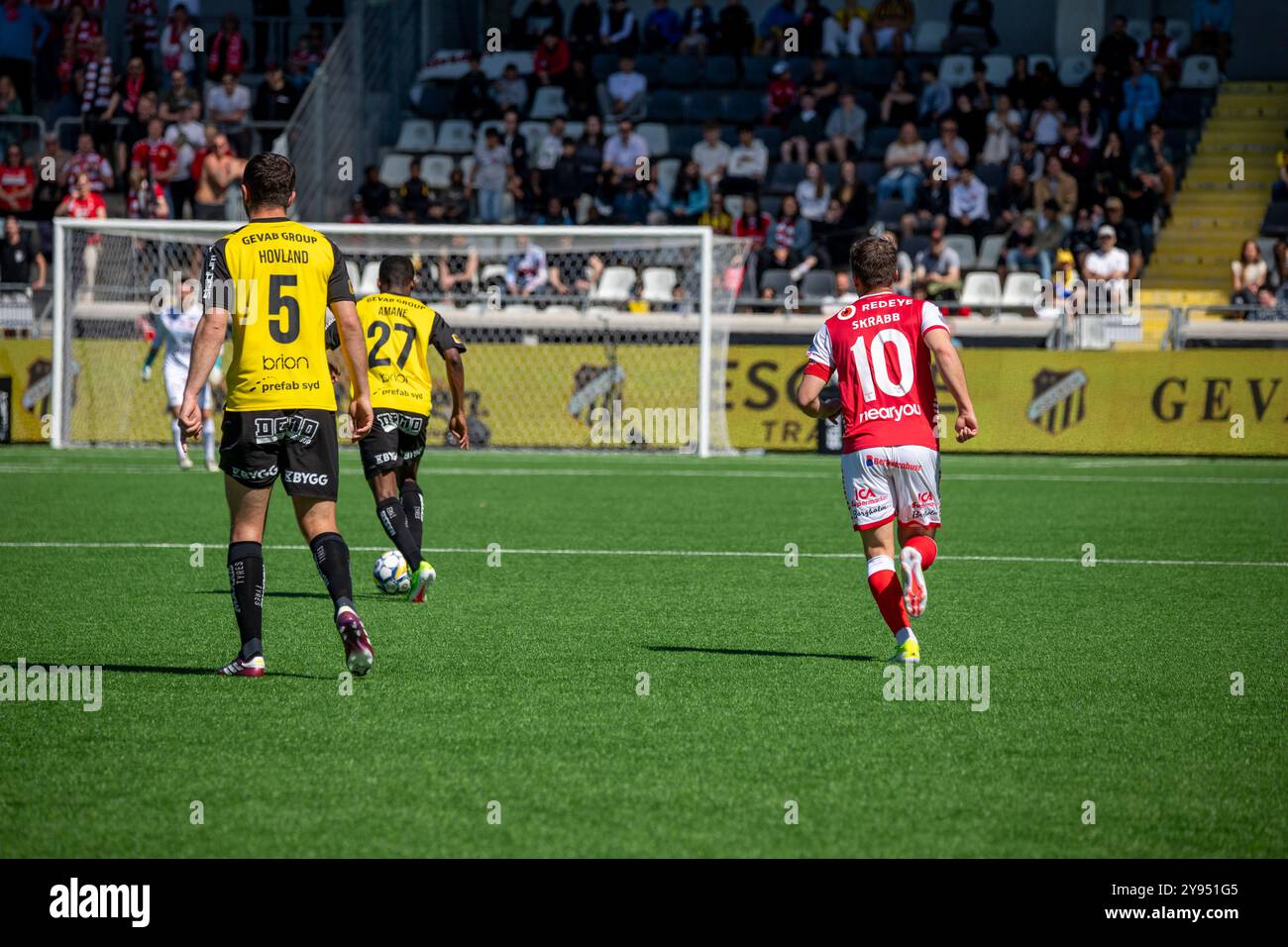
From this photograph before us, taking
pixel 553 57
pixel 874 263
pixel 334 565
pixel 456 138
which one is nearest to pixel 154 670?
pixel 334 565

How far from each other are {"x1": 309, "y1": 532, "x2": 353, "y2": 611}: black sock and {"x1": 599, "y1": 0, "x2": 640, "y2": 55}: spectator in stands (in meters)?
23.0

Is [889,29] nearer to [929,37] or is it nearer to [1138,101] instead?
[929,37]

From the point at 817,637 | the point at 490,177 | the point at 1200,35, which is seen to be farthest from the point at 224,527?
the point at 1200,35

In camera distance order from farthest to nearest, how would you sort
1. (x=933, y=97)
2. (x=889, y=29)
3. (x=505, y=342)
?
(x=889, y=29) < (x=933, y=97) < (x=505, y=342)

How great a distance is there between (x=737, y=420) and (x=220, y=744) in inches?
641

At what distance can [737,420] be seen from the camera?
21531mm

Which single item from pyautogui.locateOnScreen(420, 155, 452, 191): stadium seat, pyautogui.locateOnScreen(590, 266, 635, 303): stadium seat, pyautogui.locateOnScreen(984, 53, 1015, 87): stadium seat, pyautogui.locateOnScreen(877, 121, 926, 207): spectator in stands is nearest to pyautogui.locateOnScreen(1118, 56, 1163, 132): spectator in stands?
pyautogui.locateOnScreen(984, 53, 1015, 87): stadium seat

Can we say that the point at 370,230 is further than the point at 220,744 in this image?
Yes

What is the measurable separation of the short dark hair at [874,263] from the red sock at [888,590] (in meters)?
1.19

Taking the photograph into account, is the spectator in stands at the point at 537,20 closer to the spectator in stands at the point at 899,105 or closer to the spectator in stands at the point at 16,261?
the spectator in stands at the point at 899,105

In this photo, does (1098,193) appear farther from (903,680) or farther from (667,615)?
(903,680)

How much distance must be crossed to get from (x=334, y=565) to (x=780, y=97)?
21549mm

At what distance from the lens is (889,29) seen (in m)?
28.7

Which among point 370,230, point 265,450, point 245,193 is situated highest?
point 370,230
